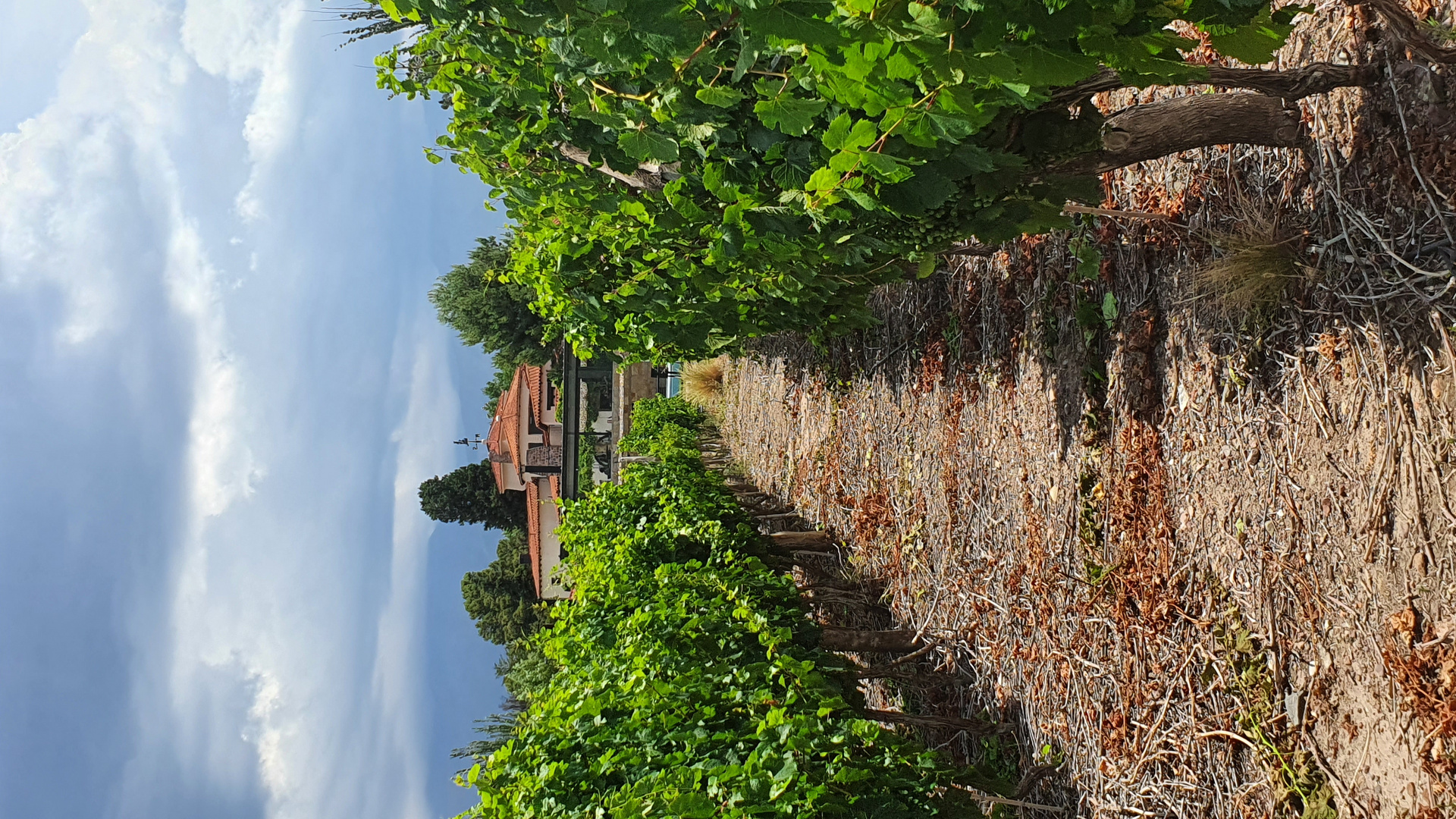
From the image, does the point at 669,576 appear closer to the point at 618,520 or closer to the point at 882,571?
the point at 882,571

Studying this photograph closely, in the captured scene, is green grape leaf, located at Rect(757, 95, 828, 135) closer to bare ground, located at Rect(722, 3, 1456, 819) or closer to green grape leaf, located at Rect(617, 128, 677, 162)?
green grape leaf, located at Rect(617, 128, 677, 162)

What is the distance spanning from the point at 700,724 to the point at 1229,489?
3.09 meters

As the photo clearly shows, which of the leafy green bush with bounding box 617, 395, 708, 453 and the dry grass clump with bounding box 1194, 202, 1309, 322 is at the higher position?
the leafy green bush with bounding box 617, 395, 708, 453

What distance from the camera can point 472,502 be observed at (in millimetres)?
41250

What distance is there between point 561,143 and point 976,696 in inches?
179

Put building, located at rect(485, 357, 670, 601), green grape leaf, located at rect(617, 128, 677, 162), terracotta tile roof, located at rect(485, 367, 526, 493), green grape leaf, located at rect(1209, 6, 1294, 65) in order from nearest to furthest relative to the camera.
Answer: green grape leaf, located at rect(1209, 6, 1294, 65)
green grape leaf, located at rect(617, 128, 677, 162)
building, located at rect(485, 357, 670, 601)
terracotta tile roof, located at rect(485, 367, 526, 493)

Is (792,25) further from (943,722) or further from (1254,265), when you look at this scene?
(943,722)

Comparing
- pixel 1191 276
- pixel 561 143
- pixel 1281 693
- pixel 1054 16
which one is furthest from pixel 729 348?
pixel 1054 16

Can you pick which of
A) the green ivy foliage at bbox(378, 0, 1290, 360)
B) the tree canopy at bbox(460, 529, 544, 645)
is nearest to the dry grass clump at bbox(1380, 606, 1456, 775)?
the green ivy foliage at bbox(378, 0, 1290, 360)

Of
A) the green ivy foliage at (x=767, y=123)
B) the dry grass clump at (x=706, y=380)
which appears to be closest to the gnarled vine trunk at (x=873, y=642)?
the green ivy foliage at (x=767, y=123)

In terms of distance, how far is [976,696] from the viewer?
5500 millimetres

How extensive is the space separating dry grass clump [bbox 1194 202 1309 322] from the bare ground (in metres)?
0.03

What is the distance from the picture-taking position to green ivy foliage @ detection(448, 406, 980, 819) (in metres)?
4.04

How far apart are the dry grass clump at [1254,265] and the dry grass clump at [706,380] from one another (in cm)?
1628
